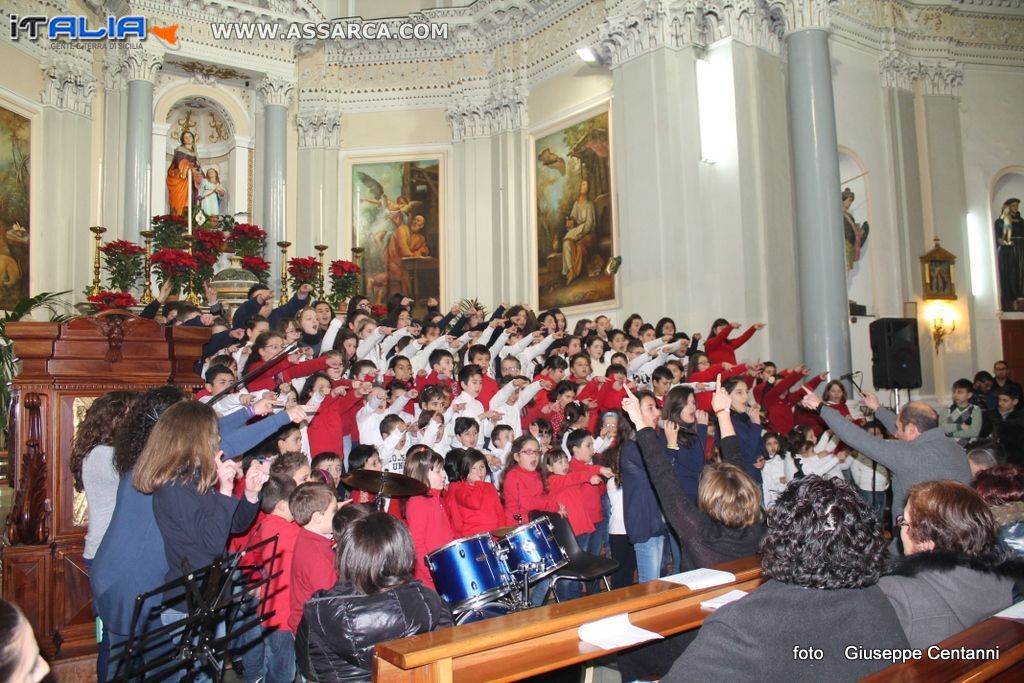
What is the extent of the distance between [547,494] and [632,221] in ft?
26.6

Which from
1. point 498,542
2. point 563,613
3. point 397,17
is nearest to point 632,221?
point 397,17

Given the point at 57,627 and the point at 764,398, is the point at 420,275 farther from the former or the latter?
the point at 57,627

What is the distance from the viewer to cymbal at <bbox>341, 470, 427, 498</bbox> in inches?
194

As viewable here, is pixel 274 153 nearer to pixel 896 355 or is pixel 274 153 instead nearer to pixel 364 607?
pixel 896 355

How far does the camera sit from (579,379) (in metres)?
9.57

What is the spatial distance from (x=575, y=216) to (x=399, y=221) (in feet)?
14.5

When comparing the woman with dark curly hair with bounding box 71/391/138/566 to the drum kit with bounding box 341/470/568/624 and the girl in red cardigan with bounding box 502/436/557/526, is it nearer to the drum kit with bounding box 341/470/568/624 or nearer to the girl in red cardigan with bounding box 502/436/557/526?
the drum kit with bounding box 341/470/568/624

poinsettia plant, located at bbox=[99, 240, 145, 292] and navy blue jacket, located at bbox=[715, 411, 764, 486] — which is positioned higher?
poinsettia plant, located at bbox=[99, 240, 145, 292]

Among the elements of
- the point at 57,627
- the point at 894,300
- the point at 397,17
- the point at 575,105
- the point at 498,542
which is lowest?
the point at 57,627

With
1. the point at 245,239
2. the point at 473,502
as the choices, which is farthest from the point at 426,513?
the point at 245,239

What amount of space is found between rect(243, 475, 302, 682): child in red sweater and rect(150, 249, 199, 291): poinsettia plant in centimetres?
783

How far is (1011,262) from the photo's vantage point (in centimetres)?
1638

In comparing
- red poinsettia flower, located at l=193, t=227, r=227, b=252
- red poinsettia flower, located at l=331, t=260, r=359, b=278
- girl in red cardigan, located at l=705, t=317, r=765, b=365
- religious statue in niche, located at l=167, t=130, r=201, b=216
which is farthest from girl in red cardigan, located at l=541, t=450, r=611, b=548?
religious statue in niche, located at l=167, t=130, r=201, b=216

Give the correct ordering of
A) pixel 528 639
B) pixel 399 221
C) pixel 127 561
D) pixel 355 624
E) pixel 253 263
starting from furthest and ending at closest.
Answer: pixel 399 221 < pixel 253 263 < pixel 127 561 < pixel 355 624 < pixel 528 639
